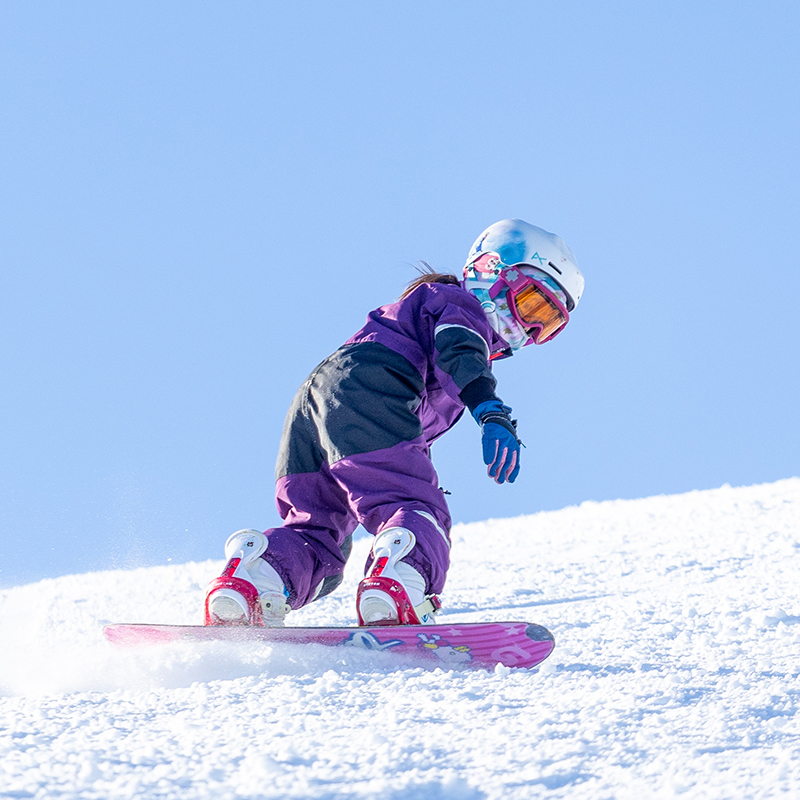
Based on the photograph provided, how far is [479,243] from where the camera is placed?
3.33 meters

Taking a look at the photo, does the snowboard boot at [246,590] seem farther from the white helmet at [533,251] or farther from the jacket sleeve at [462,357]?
the white helmet at [533,251]

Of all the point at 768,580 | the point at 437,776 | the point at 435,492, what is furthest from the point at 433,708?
the point at 768,580

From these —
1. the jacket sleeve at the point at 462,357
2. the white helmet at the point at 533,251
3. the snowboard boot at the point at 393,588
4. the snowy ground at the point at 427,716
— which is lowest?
the snowy ground at the point at 427,716

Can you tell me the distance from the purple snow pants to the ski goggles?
2.22ft

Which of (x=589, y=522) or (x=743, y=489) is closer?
(x=589, y=522)

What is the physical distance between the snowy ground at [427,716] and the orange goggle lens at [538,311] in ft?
3.49

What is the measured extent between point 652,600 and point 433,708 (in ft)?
6.71

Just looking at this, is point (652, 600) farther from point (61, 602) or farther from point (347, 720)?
point (61, 602)

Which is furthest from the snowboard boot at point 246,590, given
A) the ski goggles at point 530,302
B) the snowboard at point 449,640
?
the ski goggles at point 530,302

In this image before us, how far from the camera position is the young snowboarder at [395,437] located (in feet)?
8.16

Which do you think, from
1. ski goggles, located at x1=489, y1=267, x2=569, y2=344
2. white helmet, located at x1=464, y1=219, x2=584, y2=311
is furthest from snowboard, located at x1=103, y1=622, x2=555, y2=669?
white helmet, located at x1=464, y1=219, x2=584, y2=311

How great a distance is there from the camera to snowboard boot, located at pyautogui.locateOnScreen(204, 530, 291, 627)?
2.54 meters

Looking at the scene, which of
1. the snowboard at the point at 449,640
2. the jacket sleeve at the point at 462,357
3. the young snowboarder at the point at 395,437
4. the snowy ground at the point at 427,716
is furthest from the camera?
the jacket sleeve at the point at 462,357

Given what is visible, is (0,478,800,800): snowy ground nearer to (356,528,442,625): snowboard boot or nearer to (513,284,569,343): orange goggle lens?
(356,528,442,625): snowboard boot
